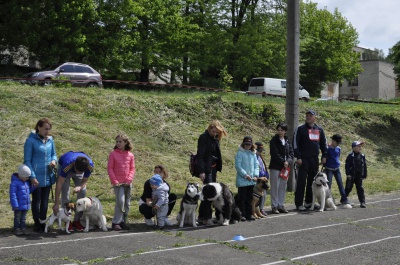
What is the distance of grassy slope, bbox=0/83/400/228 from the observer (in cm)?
1470

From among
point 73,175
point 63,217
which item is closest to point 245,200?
point 73,175

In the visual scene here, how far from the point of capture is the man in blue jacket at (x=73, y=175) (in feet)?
31.8

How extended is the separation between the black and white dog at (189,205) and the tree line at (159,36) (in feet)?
73.0

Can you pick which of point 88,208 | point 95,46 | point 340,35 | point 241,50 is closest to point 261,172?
point 88,208

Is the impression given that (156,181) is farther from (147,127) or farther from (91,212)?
(147,127)

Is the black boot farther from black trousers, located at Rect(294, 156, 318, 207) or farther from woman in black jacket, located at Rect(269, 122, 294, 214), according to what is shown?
black trousers, located at Rect(294, 156, 318, 207)

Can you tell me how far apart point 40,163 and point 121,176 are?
1463mm

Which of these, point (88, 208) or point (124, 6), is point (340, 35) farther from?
point (88, 208)

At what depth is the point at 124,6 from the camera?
34.5 m

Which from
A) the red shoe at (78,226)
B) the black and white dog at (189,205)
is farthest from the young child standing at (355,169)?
the red shoe at (78,226)

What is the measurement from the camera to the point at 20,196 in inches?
367

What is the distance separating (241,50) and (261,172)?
30.7 m

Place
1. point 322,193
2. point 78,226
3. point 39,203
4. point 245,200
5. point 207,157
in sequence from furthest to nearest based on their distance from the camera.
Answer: point 322,193, point 245,200, point 207,157, point 78,226, point 39,203

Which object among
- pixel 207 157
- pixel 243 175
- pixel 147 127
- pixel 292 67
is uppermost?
pixel 292 67
